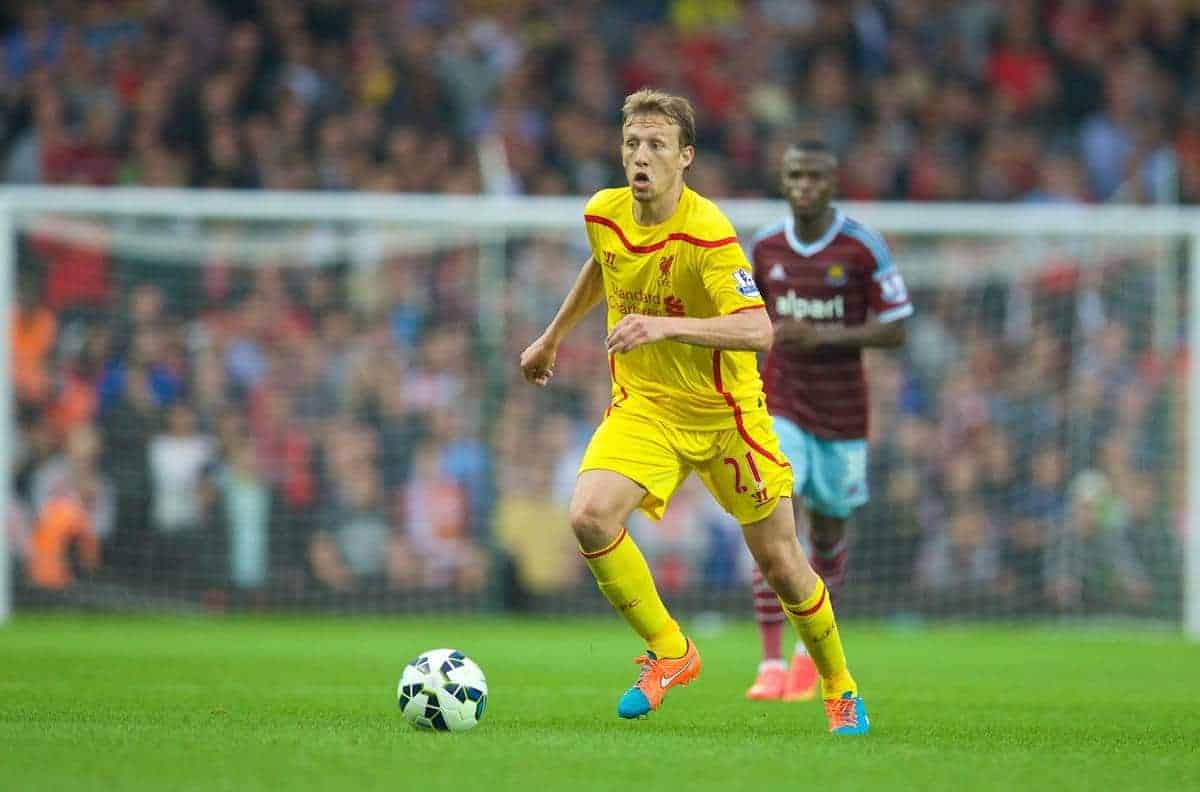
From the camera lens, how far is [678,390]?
7188mm

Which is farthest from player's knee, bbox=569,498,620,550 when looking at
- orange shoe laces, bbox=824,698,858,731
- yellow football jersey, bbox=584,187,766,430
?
orange shoe laces, bbox=824,698,858,731

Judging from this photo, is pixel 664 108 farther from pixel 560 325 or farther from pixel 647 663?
pixel 647 663

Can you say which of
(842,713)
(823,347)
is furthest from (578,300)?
(823,347)

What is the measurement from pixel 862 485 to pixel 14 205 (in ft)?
24.8

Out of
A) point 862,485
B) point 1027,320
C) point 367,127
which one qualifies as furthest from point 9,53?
point 862,485

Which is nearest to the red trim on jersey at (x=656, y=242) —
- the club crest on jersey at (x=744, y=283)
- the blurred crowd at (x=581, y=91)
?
the club crest on jersey at (x=744, y=283)

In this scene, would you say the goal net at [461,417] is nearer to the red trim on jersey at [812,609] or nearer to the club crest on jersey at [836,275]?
the club crest on jersey at [836,275]

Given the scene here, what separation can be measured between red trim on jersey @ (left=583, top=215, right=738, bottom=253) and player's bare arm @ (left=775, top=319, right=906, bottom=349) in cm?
207

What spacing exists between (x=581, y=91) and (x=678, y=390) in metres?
11.2

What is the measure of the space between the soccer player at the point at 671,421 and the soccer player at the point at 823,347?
6.57 ft

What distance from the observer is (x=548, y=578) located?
50.4ft

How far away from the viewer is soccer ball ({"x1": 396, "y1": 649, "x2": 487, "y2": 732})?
669cm

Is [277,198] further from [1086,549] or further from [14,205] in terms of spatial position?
[1086,549]

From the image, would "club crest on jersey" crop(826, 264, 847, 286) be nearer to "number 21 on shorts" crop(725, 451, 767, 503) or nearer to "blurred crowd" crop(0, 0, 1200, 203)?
"number 21 on shorts" crop(725, 451, 767, 503)
